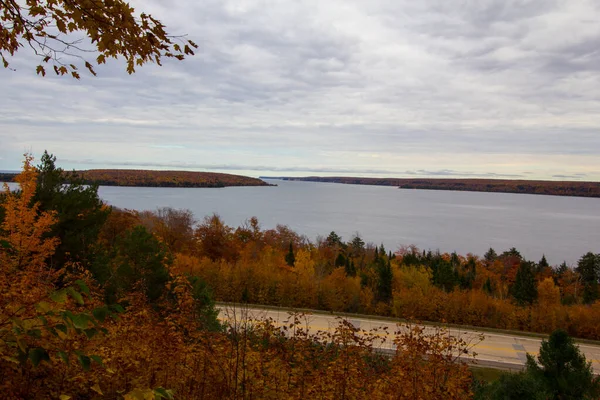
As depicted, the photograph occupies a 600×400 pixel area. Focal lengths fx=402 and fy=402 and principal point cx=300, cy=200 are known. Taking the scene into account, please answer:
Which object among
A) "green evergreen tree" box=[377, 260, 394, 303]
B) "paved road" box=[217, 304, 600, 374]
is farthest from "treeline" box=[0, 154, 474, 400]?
"green evergreen tree" box=[377, 260, 394, 303]

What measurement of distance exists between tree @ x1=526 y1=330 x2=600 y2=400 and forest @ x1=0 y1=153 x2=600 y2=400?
0.10 feet

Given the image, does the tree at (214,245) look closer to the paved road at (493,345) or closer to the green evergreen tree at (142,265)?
the paved road at (493,345)

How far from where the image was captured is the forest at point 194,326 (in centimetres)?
371

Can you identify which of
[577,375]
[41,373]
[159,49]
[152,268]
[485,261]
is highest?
[159,49]

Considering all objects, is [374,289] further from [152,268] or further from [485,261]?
[485,261]

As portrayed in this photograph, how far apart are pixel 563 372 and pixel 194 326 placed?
29.3 feet

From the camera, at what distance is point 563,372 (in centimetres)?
977

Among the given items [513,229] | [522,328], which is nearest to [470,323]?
[522,328]

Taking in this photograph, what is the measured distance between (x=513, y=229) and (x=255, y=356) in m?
112

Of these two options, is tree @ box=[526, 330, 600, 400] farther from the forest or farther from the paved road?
the paved road

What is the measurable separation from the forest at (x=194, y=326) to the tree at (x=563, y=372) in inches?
1.2

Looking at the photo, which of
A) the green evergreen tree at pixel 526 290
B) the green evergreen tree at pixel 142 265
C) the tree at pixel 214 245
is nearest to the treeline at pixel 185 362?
the green evergreen tree at pixel 142 265

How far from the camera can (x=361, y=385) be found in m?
6.00

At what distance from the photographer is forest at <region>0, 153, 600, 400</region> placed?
371 cm
